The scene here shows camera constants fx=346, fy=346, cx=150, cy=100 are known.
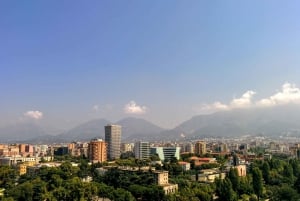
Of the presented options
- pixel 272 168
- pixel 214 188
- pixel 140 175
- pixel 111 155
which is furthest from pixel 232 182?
pixel 111 155

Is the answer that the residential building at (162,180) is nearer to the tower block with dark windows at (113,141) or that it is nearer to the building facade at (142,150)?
the building facade at (142,150)

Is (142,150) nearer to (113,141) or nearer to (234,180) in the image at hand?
(113,141)

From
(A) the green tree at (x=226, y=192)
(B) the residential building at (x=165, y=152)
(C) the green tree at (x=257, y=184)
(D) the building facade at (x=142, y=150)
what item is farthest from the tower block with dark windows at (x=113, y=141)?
(A) the green tree at (x=226, y=192)

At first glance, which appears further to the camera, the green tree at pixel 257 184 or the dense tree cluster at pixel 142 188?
the green tree at pixel 257 184

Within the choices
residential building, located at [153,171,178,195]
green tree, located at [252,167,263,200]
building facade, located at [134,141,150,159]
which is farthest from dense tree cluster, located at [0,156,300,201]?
building facade, located at [134,141,150,159]

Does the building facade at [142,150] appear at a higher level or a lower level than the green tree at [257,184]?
higher

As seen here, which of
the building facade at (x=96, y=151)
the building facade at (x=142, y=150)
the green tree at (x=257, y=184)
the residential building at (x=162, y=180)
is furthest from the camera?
the building facade at (x=142, y=150)

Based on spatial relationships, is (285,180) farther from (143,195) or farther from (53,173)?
(53,173)

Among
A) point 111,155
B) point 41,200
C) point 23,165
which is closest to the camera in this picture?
point 41,200

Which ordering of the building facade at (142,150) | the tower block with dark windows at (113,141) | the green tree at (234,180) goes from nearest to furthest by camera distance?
the green tree at (234,180) → the building facade at (142,150) → the tower block with dark windows at (113,141)

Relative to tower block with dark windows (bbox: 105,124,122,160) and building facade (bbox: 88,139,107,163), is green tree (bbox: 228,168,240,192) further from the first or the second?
tower block with dark windows (bbox: 105,124,122,160)

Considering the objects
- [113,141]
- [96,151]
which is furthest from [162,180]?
[113,141]
